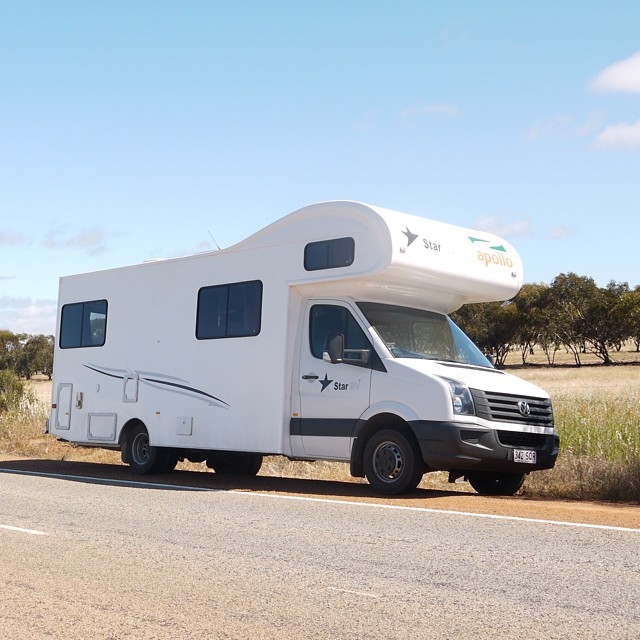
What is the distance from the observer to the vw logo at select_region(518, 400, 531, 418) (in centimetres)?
1167

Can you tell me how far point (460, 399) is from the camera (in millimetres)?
11219

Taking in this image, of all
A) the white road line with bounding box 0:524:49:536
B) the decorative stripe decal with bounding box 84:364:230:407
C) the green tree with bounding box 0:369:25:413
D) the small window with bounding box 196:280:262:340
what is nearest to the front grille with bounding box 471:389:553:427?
the small window with bounding box 196:280:262:340

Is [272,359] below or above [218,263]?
below

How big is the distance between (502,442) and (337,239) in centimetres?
316

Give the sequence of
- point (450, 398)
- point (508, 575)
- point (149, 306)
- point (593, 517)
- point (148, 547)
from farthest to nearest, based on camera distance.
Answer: point (149, 306) < point (450, 398) < point (593, 517) < point (148, 547) < point (508, 575)

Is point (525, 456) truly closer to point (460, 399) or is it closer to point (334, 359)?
point (460, 399)

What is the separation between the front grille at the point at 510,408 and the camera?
11328 millimetres

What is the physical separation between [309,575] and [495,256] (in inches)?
290

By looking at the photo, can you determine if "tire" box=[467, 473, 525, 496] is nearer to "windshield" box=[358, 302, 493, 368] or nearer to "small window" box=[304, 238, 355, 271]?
"windshield" box=[358, 302, 493, 368]

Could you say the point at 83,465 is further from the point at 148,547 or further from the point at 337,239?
the point at 148,547

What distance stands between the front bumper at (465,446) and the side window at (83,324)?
6.62m

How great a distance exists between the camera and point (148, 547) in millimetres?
8000

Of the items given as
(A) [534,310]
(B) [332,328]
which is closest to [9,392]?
(B) [332,328]

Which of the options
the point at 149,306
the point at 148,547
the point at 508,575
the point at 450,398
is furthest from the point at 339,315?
the point at 508,575
